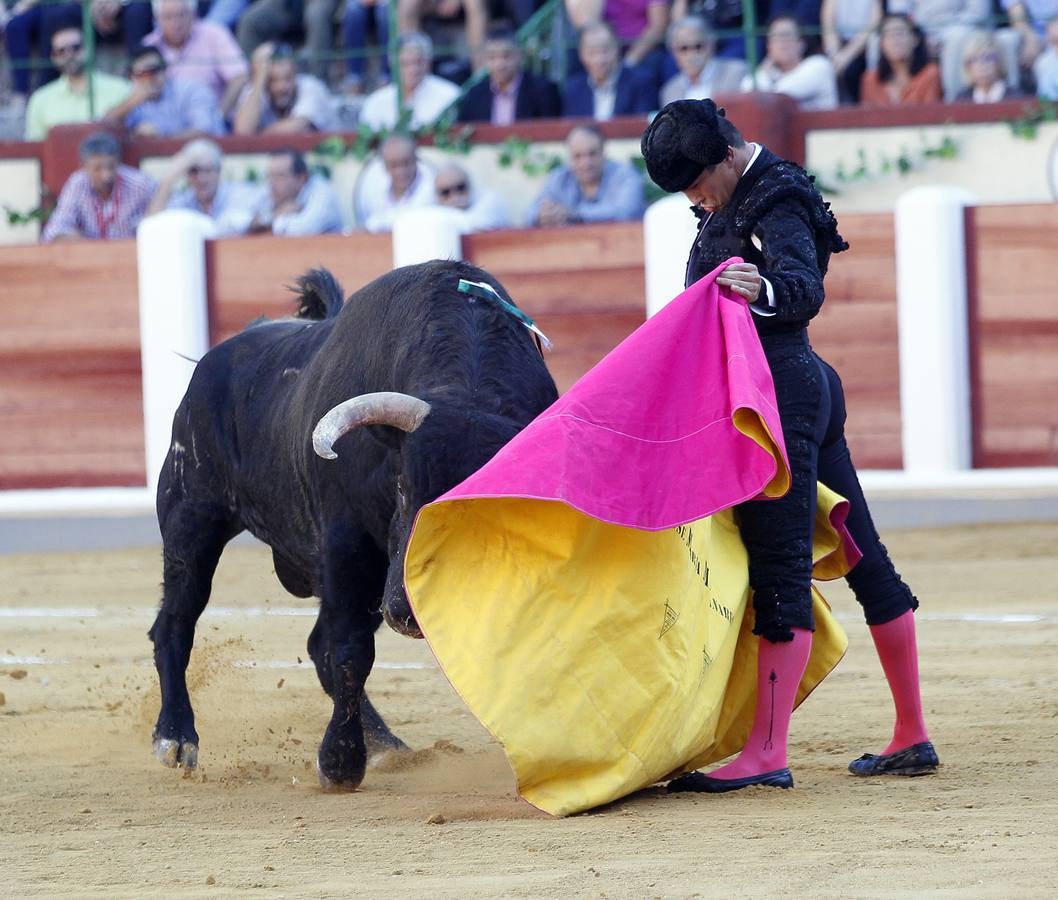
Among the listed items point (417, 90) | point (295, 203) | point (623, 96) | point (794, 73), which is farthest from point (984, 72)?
point (295, 203)

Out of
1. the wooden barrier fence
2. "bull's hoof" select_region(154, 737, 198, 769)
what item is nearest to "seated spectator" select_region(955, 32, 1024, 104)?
the wooden barrier fence

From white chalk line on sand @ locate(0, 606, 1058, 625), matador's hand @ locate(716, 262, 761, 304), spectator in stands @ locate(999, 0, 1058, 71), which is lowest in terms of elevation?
white chalk line on sand @ locate(0, 606, 1058, 625)

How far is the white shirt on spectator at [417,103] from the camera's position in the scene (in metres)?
9.09

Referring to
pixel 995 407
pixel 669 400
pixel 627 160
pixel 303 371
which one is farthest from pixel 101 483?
pixel 669 400

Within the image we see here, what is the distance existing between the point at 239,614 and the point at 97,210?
3458 millimetres

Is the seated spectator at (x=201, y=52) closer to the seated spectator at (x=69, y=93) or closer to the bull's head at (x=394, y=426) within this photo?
the seated spectator at (x=69, y=93)

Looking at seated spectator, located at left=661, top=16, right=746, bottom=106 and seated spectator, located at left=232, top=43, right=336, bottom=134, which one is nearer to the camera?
seated spectator, located at left=661, top=16, right=746, bottom=106

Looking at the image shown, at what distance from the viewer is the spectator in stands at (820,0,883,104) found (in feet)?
28.2

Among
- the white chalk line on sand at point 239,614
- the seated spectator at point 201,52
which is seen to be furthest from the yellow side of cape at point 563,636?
the seated spectator at point 201,52

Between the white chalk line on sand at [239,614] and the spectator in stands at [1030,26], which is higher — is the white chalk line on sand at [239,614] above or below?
below

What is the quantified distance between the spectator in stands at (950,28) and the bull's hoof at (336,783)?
231 inches

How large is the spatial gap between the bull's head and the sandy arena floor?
1.14 ft

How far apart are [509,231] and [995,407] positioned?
2293 millimetres

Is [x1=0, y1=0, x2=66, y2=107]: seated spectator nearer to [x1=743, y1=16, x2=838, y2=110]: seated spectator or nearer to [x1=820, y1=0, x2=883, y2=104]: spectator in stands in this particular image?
[x1=743, y1=16, x2=838, y2=110]: seated spectator
